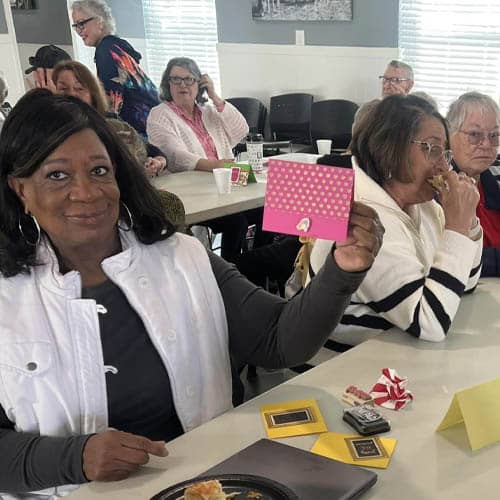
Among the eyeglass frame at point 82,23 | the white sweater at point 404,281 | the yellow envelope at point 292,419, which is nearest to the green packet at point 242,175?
the white sweater at point 404,281

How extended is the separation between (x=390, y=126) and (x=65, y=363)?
3.44 ft

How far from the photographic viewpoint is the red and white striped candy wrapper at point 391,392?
48.1 inches

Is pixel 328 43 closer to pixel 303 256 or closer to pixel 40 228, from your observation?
pixel 303 256

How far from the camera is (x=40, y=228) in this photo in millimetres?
1347

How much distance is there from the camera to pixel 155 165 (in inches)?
138

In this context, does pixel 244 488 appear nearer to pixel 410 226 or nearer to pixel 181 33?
pixel 410 226

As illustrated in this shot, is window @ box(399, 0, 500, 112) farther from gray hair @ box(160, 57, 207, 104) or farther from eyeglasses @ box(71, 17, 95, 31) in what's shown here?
eyeglasses @ box(71, 17, 95, 31)

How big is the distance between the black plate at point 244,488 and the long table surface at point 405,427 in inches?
2.3

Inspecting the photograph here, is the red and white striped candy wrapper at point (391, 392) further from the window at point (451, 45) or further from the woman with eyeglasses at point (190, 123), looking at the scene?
the window at point (451, 45)

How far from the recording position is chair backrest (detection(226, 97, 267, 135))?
19.6 feet

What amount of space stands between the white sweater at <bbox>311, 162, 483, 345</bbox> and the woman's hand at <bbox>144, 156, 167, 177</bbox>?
6.29ft

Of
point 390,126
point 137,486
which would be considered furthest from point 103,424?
point 390,126

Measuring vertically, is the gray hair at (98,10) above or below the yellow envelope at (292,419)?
above

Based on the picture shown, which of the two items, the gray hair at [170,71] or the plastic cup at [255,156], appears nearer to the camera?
the plastic cup at [255,156]
